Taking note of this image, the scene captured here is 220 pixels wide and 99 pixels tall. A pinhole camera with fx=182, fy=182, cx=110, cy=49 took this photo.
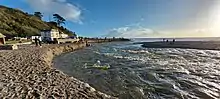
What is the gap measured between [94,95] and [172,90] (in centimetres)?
508

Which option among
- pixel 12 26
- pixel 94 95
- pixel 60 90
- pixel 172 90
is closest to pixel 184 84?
pixel 172 90

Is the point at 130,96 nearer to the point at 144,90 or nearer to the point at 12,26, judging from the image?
the point at 144,90

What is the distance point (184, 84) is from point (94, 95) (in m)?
6.89

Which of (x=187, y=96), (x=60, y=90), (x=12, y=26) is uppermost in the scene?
(x=12, y=26)

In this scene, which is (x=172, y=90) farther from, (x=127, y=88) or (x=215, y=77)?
(x=215, y=77)

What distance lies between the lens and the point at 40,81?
9.77m

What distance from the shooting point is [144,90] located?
10750 mm

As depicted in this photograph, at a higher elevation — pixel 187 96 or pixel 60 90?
pixel 60 90

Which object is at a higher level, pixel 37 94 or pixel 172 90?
pixel 37 94

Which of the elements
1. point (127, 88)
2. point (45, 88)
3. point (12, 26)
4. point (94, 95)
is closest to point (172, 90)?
point (127, 88)

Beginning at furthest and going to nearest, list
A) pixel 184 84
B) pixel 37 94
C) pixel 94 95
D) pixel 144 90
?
pixel 184 84
pixel 144 90
pixel 94 95
pixel 37 94

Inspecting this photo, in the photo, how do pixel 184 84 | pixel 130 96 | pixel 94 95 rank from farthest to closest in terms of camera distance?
pixel 184 84, pixel 130 96, pixel 94 95

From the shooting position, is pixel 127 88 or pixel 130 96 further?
pixel 127 88

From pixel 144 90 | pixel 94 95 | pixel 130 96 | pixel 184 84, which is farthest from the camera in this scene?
pixel 184 84
